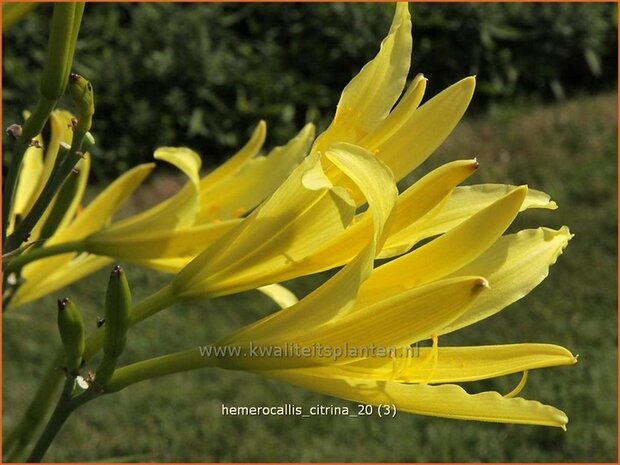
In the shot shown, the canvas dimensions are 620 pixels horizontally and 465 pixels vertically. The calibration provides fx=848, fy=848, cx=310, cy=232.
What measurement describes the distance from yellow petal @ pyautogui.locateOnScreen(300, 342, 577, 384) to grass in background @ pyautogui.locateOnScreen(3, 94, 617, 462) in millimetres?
1379

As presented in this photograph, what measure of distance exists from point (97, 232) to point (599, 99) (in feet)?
10.7

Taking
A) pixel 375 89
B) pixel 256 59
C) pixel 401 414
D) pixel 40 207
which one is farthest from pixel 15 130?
pixel 256 59

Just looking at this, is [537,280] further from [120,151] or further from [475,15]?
[475,15]

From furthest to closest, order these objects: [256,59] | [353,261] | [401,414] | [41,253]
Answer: [256,59] < [401,414] < [41,253] < [353,261]

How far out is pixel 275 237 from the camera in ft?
1.94

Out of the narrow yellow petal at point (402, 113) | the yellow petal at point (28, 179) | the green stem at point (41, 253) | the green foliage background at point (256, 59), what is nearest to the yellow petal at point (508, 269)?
the narrow yellow petal at point (402, 113)

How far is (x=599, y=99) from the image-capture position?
3635 mm

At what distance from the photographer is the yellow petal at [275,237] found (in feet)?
1.82

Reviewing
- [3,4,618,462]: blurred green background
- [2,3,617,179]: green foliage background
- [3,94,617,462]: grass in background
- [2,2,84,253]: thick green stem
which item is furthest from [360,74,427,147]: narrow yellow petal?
[2,3,617,179]: green foliage background

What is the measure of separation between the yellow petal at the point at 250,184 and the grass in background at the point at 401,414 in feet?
4.02

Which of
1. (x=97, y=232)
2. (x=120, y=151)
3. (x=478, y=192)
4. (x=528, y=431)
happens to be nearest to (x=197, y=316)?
(x=120, y=151)

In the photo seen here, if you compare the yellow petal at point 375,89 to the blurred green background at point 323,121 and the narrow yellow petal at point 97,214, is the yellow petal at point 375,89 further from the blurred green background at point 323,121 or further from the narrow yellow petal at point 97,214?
the blurred green background at point 323,121

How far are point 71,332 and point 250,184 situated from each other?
0.27 metres

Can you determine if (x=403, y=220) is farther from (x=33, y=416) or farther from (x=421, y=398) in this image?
(x=33, y=416)
